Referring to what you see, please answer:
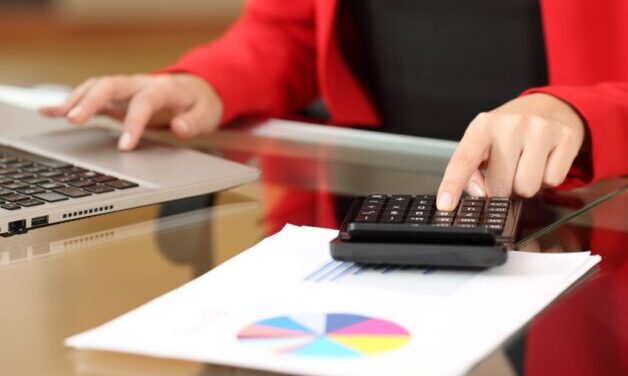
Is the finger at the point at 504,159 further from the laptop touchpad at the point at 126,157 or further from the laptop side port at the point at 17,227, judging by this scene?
the laptop side port at the point at 17,227

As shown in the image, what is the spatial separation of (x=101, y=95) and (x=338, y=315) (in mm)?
600

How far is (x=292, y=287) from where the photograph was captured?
26.4 inches

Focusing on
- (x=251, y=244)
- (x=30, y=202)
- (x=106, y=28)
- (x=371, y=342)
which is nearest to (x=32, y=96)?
(x=30, y=202)

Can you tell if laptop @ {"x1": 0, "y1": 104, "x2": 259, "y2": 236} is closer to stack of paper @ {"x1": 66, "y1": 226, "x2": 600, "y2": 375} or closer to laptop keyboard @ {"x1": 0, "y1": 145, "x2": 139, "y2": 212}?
laptop keyboard @ {"x1": 0, "y1": 145, "x2": 139, "y2": 212}

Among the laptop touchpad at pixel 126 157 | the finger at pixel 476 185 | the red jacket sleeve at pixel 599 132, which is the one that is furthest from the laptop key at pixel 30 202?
the red jacket sleeve at pixel 599 132

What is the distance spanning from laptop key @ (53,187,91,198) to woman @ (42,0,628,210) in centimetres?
18

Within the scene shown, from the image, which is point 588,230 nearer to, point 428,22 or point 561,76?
point 561,76

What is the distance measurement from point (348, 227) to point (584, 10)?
0.60 m

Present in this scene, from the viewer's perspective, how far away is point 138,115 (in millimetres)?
1106

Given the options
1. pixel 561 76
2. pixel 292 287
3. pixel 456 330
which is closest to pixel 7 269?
pixel 292 287

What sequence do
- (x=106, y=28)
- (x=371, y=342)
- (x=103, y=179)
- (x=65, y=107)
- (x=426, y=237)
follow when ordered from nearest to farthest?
1. (x=371, y=342)
2. (x=426, y=237)
3. (x=103, y=179)
4. (x=65, y=107)
5. (x=106, y=28)

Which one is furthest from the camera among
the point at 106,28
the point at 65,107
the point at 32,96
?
the point at 106,28

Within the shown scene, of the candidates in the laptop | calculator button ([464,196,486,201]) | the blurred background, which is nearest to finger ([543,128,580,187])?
calculator button ([464,196,486,201])

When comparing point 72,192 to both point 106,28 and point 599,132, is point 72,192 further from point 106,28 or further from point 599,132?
point 106,28
